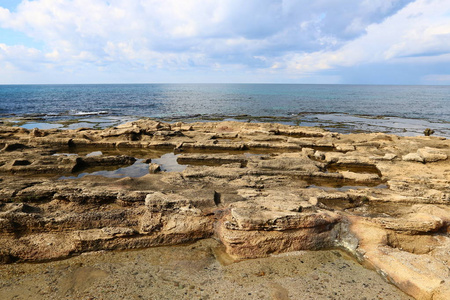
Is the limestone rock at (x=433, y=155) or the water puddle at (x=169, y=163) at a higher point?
the limestone rock at (x=433, y=155)

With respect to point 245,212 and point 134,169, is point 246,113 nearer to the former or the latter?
point 134,169

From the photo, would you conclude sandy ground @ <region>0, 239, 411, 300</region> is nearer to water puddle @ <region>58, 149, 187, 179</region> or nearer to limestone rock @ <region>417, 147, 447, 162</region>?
water puddle @ <region>58, 149, 187, 179</region>

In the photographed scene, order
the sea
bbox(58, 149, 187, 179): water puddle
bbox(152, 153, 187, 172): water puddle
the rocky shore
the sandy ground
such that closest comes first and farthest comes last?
the sandy ground < the rocky shore < bbox(58, 149, 187, 179): water puddle < bbox(152, 153, 187, 172): water puddle < the sea

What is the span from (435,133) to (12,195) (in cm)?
4196

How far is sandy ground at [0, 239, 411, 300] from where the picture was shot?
602cm

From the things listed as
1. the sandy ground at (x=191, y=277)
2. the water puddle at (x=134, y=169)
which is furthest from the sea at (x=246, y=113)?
the sandy ground at (x=191, y=277)

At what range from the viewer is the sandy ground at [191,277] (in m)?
6.02

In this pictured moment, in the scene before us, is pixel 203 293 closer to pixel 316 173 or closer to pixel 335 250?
pixel 335 250

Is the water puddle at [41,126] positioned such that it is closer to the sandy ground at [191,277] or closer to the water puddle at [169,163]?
the water puddle at [169,163]

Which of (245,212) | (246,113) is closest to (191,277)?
(245,212)

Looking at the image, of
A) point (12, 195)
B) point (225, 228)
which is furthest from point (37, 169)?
point (225, 228)

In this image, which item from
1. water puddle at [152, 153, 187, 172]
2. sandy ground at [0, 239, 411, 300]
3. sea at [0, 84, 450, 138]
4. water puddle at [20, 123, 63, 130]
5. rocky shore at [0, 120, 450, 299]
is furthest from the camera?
sea at [0, 84, 450, 138]

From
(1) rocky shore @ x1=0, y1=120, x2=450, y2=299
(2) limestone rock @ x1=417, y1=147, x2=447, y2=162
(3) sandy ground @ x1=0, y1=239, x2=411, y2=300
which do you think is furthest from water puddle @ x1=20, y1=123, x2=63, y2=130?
(2) limestone rock @ x1=417, y1=147, x2=447, y2=162

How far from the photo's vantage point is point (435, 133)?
104 ft
